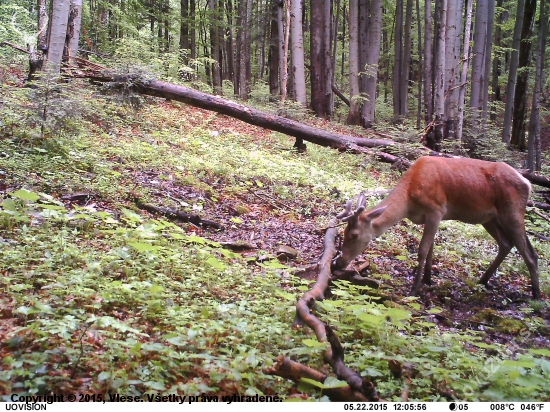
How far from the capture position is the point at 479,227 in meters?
9.79

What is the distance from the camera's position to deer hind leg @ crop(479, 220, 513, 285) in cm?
672

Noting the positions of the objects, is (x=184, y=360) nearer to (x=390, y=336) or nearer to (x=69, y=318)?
(x=69, y=318)

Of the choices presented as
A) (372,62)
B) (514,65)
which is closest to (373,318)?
(372,62)

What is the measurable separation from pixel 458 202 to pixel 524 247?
112 cm

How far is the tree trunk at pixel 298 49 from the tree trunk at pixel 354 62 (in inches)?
98.3

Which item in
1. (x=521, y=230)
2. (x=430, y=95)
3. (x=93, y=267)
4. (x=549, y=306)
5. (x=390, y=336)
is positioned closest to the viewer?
(x=390, y=336)

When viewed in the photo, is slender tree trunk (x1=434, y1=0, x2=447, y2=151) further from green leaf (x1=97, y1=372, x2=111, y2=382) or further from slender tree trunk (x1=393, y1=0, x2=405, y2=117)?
green leaf (x1=97, y1=372, x2=111, y2=382)

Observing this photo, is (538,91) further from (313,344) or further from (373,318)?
(313,344)

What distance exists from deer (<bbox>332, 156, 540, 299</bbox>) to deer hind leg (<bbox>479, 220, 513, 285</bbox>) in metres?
0.01

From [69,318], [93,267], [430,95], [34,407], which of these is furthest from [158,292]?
[430,95]

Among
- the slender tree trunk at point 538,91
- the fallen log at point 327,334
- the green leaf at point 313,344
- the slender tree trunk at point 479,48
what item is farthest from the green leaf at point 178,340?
the slender tree trunk at point 479,48

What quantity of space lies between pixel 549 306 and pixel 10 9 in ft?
72.7

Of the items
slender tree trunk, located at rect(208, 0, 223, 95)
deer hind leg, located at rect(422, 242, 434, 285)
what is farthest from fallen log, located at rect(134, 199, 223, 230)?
slender tree trunk, located at rect(208, 0, 223, 95)

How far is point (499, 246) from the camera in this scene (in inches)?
272
